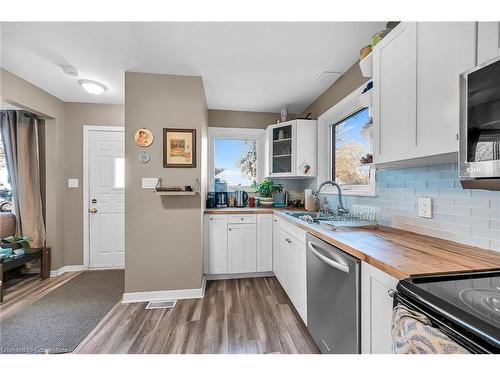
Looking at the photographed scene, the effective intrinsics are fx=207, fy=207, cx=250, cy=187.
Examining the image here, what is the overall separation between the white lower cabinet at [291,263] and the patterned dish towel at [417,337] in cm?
102

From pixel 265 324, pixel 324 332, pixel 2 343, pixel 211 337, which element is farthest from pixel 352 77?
→ pixel 2 343

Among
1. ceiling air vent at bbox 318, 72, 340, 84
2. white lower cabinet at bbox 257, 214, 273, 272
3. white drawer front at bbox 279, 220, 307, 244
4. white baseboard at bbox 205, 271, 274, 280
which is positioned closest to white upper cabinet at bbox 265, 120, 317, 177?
ceiling air vent at bbox 318, 72, 340, 84

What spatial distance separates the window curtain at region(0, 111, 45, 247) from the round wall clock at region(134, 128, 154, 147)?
5.78 feet

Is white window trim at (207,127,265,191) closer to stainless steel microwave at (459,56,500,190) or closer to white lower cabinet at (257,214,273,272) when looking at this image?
white lower cabinet at (257,214,273,272)

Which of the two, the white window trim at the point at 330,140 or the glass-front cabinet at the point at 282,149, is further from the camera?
the glass-front cabinet at the point at 282,149

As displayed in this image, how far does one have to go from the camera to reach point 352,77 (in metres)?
2.06

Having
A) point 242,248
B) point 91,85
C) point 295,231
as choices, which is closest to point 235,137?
point 242,248

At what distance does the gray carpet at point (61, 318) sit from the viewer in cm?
160

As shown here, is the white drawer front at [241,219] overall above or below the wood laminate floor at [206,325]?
above

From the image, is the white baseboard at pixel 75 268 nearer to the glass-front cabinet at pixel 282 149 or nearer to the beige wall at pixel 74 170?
the beige wall at pixel 74 170

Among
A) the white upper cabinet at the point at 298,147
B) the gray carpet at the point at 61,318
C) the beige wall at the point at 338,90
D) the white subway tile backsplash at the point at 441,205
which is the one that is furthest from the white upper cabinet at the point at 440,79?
the gray carpet at the point at 61,318

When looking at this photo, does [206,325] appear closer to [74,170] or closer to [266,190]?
[266,190]

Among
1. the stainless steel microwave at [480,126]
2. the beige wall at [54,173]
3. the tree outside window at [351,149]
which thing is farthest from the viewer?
the beige wall at [54,173]

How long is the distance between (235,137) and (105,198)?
2175mm
